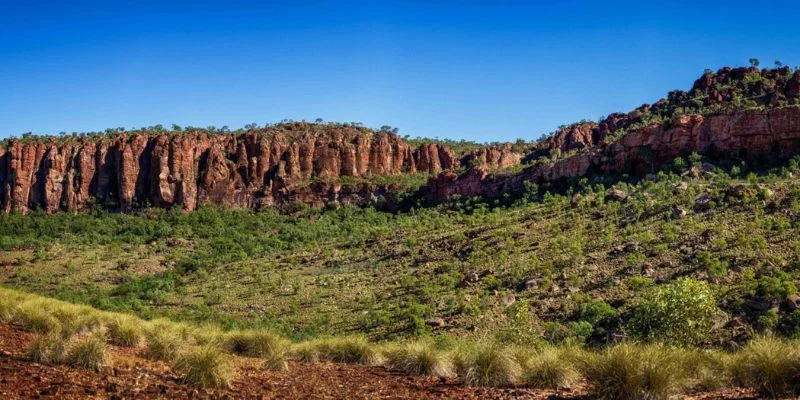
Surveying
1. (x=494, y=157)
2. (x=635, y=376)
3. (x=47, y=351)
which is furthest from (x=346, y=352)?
(x=494, y=157)

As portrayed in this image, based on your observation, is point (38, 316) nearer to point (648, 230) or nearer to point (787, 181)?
point (648, 230)

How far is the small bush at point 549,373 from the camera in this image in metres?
9.34

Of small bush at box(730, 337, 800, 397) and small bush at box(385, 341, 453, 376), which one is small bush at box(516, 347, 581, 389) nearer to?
small bush at box(385, 341, 453, 376)

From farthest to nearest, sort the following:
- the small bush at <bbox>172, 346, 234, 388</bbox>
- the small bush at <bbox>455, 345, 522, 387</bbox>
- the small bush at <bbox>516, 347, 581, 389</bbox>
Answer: the small bush at <bbox>455, 345, 522, 387</bbox>, the small bush at <bbox>516, 347, 581, 389</bbox>, the small bush at <bbox>172, 346, 234, 388</bbox>

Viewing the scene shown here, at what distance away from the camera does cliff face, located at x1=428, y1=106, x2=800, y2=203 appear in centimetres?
6109

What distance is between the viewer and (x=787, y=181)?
156 feet

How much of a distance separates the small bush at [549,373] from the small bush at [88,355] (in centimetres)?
647

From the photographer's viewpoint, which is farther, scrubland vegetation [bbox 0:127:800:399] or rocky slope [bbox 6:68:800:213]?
rocky slope [bbox 6:68:800:213]

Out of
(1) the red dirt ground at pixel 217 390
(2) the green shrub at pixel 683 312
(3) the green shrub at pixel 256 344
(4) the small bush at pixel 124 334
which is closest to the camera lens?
(1) the red dirt ground at pixel 217 390

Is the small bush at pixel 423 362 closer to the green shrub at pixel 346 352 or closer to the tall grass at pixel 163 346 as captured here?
the green shrub at pixel 346 352

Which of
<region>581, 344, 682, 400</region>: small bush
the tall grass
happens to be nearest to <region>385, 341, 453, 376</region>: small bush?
<region>581, 344, 682, 400</region>: small bush

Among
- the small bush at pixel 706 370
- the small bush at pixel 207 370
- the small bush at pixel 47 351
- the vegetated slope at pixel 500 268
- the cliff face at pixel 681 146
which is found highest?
the cliff face at pixel 681 146

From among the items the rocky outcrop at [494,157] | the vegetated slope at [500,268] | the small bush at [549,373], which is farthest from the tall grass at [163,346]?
the rocky outcrop at [494,157]

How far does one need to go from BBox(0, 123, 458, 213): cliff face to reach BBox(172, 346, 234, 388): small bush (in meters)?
91.0
